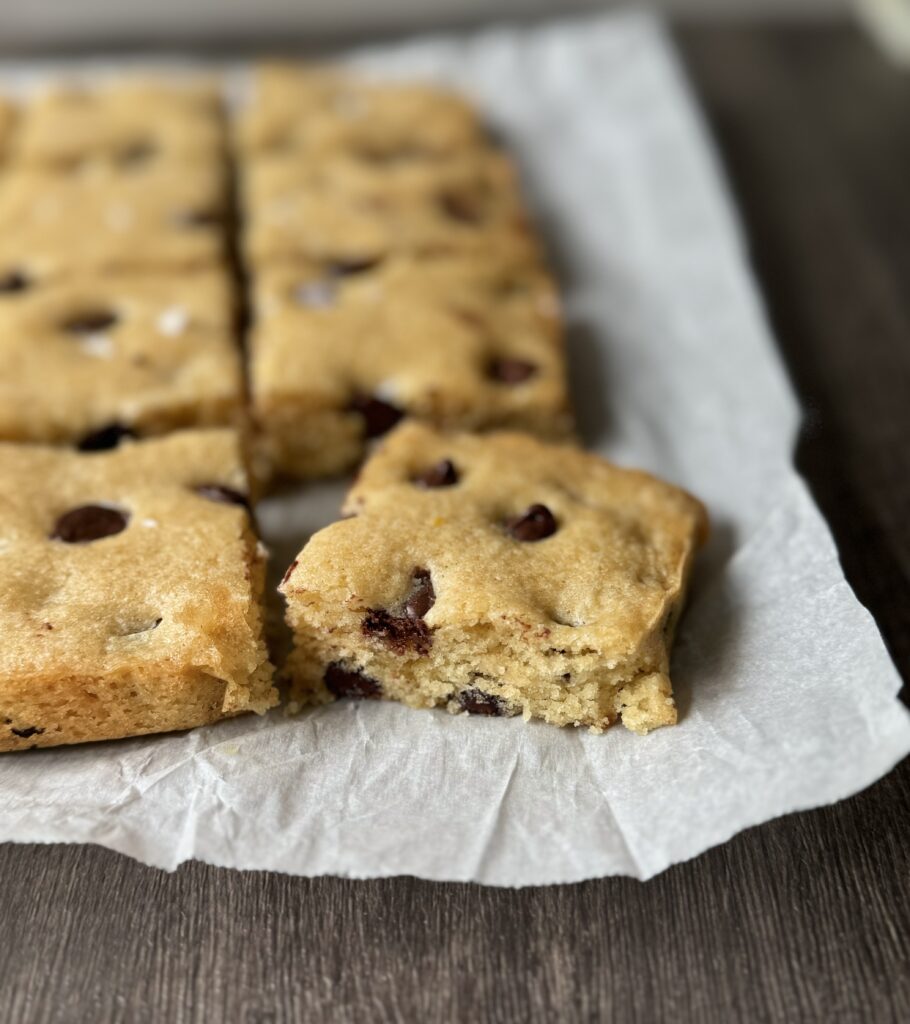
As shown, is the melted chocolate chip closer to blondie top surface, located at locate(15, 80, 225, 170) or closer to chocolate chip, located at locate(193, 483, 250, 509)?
chocolate chip, located at locate(193, 483, 250, 509)

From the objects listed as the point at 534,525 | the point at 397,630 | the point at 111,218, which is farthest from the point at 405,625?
the point at 111,218

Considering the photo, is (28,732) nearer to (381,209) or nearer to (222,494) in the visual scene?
(222,494)

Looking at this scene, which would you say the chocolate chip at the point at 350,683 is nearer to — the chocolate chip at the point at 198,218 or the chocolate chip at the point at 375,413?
the chocolate chip at the point at 375,413

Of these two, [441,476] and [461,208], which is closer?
[441,476]

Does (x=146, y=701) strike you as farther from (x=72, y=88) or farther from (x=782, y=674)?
(x=72, y=88)

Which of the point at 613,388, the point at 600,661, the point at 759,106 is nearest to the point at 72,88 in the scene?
the point at 613,388

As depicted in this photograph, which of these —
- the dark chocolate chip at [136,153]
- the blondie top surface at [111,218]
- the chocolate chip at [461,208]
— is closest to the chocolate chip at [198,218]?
the blondie top surface at [111,218]
